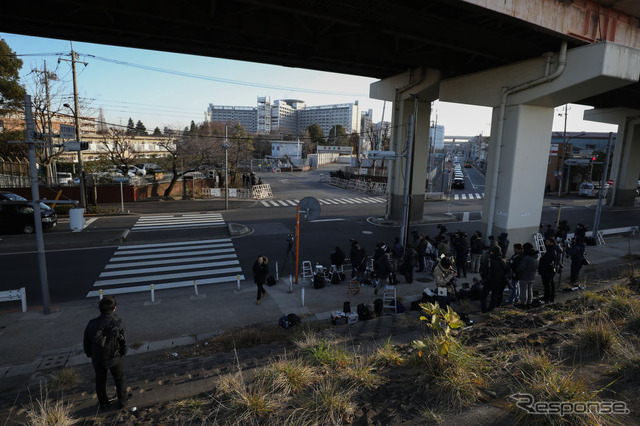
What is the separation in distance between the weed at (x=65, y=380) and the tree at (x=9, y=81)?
90.6 ft

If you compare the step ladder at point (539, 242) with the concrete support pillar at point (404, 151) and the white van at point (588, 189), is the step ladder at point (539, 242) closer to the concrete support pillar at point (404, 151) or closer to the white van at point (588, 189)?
the concrete support pillar at point (404, 151)

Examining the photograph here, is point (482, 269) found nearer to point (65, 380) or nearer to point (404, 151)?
point (65, 380)

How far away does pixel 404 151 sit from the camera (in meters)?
23.5

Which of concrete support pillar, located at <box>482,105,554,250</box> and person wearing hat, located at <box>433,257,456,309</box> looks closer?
person wearing hat, located at <box>433,257,456,309</box>

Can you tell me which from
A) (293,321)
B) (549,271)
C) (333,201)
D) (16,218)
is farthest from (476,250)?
(16,218)

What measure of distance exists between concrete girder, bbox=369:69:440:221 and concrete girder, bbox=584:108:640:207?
23.6 meters

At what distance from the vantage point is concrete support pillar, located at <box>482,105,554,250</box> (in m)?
15.4

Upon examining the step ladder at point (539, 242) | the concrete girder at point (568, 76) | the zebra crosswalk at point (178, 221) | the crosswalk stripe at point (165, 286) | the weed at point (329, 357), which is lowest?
the crosswalk stripe at point (165, 286)

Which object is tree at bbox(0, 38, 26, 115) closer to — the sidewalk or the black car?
the black car

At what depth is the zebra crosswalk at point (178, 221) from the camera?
2219 cm

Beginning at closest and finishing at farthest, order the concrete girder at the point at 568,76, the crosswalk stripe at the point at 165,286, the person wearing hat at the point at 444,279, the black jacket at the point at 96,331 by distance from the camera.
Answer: the black jacket at the point at 96,331 → the person wearing hat at the point at 444,279 → the crosswalk stripe at the point at 165,286 → the concrete girder at the point at 568,76

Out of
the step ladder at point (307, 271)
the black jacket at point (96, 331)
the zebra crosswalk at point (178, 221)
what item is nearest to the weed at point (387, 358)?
the black jacket at point (96, 331)

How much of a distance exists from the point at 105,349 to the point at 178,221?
1982 centimetres

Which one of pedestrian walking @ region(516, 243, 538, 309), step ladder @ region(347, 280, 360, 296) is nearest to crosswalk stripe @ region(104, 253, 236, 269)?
step ladder @ region(347, 280, 360, 296)
